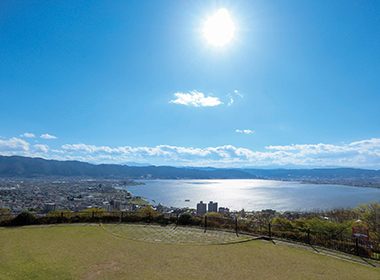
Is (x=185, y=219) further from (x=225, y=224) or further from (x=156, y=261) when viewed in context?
(x=156, y=261)

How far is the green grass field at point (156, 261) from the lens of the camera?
5.66 m

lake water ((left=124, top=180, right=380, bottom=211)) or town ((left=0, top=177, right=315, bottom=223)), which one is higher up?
town ((left=0, top=177, right=315, bottom=223))

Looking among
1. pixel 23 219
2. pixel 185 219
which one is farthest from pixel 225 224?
pixel 23 219

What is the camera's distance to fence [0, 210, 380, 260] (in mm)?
8719

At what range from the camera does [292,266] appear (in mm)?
6426

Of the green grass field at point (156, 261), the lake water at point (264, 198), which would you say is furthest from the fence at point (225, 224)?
the lake water at point (264, 198)

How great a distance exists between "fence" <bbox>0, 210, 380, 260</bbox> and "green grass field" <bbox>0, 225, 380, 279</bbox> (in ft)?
5.19

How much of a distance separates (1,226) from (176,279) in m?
13.6

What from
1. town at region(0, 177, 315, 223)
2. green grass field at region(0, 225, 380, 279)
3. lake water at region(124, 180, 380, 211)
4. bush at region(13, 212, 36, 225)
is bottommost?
lake water at region(124, 180, 380, 211)

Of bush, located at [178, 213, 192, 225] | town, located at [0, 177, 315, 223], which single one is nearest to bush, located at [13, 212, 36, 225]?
town, located at [0, 177, 315, 223]

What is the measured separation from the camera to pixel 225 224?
12.4 metres

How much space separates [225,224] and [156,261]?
6.88m

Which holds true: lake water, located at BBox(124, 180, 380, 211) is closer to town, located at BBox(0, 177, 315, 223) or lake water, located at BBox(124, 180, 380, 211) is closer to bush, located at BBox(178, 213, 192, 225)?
town, located at BBox(0, 177, 315, 223)

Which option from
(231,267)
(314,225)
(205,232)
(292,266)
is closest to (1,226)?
(205,232)
